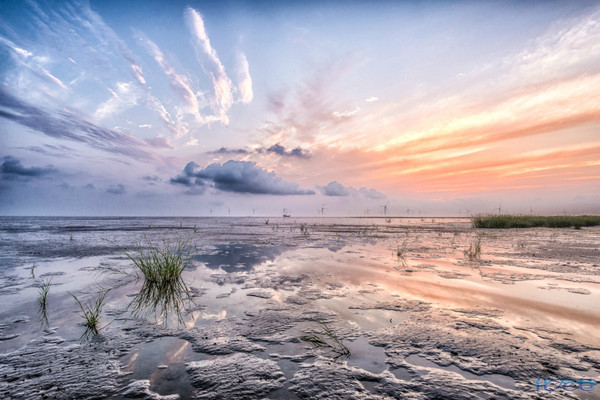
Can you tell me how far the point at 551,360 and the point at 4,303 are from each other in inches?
389

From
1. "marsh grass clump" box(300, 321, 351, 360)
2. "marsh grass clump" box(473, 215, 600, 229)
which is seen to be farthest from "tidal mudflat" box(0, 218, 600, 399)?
"marsh grass clump" box(473, 215, 600, 229)

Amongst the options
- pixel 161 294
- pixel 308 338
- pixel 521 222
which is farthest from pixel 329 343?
pixel 521 222

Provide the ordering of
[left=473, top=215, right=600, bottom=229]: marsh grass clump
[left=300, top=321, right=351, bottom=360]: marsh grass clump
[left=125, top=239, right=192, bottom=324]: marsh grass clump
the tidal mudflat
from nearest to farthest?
the tidal mudflat
[left=300, top=321, right=351, bottom=360]: marsh grass clump
[left=125, top=239, right=192, bottom=324]: marsh grass clump
[left=473, top=215, right=600, bottom=229]: marsh grass clump

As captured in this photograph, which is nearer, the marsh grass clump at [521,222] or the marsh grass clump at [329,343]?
the marsh grass clump at [329,343]

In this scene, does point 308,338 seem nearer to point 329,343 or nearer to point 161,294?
point 329,343

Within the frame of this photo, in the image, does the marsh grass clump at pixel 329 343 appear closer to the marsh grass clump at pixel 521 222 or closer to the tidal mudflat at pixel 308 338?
the tidal mudflat at pixel 308 338

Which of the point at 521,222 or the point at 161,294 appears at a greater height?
the point at 521,222

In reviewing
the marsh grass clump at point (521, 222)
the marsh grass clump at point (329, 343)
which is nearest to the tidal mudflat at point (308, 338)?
the marsh grass clump at point (329, 343)

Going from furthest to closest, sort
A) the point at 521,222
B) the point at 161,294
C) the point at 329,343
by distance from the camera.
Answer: the point at 521,222 → the point at 161,294 → the point at 329,343

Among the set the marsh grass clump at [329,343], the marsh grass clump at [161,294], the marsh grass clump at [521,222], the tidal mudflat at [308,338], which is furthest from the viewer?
the marsh grass clump at [521,222]

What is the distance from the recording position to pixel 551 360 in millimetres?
3289

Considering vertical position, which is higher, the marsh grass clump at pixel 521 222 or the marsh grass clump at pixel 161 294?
the marsh grass clump at pixel 521 222

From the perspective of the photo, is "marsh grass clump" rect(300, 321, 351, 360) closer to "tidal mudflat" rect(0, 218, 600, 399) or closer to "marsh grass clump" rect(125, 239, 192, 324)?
"tidal mudflat" rect(0, 218, 600, 399)

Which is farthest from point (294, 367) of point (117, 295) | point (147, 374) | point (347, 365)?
point (117, 295)
